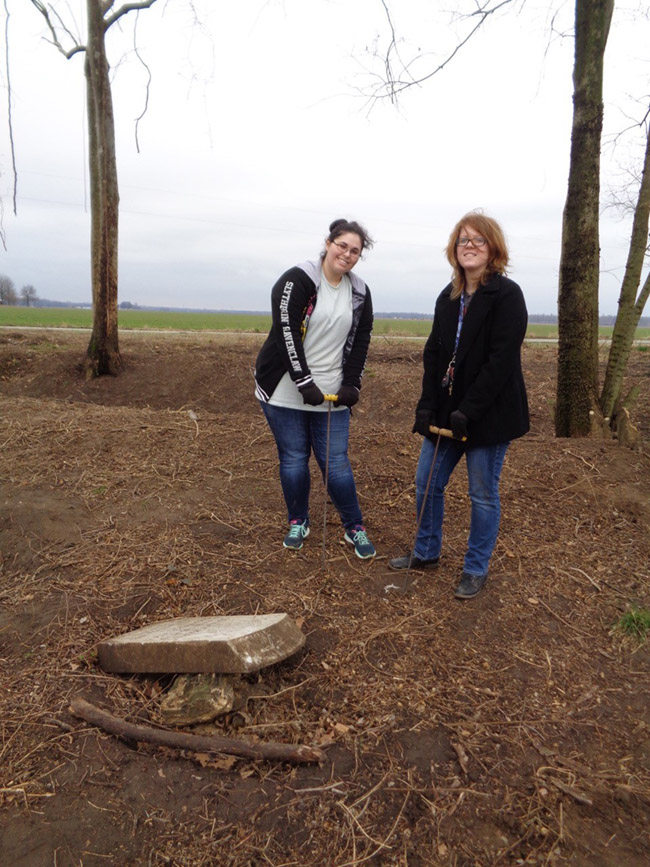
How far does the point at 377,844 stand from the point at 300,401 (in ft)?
7.98

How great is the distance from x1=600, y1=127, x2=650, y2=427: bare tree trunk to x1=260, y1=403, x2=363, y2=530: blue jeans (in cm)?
324

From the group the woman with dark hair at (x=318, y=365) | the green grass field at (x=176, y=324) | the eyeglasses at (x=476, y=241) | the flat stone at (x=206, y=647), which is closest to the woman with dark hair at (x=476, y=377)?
the eyeglasses at (x=476, y=241)

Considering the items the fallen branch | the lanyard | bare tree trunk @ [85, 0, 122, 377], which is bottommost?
the fallen branch

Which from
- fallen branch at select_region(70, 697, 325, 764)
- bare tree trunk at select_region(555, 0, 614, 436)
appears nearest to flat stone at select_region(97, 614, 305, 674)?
fallen branch at select_region(70, 697, 325, 764)

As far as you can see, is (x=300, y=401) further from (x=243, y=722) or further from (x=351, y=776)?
(x=351, y=776)

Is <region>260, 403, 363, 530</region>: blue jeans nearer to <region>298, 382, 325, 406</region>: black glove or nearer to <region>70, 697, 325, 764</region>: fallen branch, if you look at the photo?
<region>298, 382, 325, 406</region>: black glove

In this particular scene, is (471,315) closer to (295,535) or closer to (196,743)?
(295,535)

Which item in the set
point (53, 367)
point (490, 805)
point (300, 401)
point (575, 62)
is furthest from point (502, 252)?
point (53, 367)

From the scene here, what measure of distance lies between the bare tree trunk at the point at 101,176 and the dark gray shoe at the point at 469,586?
7.84 meters

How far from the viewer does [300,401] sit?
3898 mm

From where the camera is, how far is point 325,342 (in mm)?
3877

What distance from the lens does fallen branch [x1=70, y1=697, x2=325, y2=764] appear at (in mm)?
2492

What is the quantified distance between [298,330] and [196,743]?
7.55 ft

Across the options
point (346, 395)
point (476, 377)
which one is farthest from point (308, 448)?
point (476, 377)
